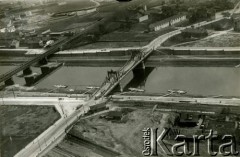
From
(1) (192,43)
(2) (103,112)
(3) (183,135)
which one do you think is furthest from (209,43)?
(3) (183,135)

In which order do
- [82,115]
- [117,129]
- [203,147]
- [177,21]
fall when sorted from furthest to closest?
[177,21] → [82,115] → [117,129] → [203,147]

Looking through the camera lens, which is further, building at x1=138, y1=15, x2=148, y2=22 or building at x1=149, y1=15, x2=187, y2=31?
building at x1=138, y1=15, x2=148, y2=22

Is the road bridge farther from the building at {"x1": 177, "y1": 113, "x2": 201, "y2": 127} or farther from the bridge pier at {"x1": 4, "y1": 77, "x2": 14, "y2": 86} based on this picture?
the bridge pier at {"x1": 4, "y1": 77, "x2": 14, "y2": 86}

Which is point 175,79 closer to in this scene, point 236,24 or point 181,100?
point 181,100

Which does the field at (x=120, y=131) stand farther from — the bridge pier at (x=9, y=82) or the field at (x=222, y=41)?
the field at (x=222, y=41)

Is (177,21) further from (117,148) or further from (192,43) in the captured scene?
(117,148)

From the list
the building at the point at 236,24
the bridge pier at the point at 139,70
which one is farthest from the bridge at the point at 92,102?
the building at the point at 236,24

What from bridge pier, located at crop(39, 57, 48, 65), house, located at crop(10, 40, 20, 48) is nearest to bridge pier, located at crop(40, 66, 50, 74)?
bridge pier, located at crop(39, 57, 48, 65)
